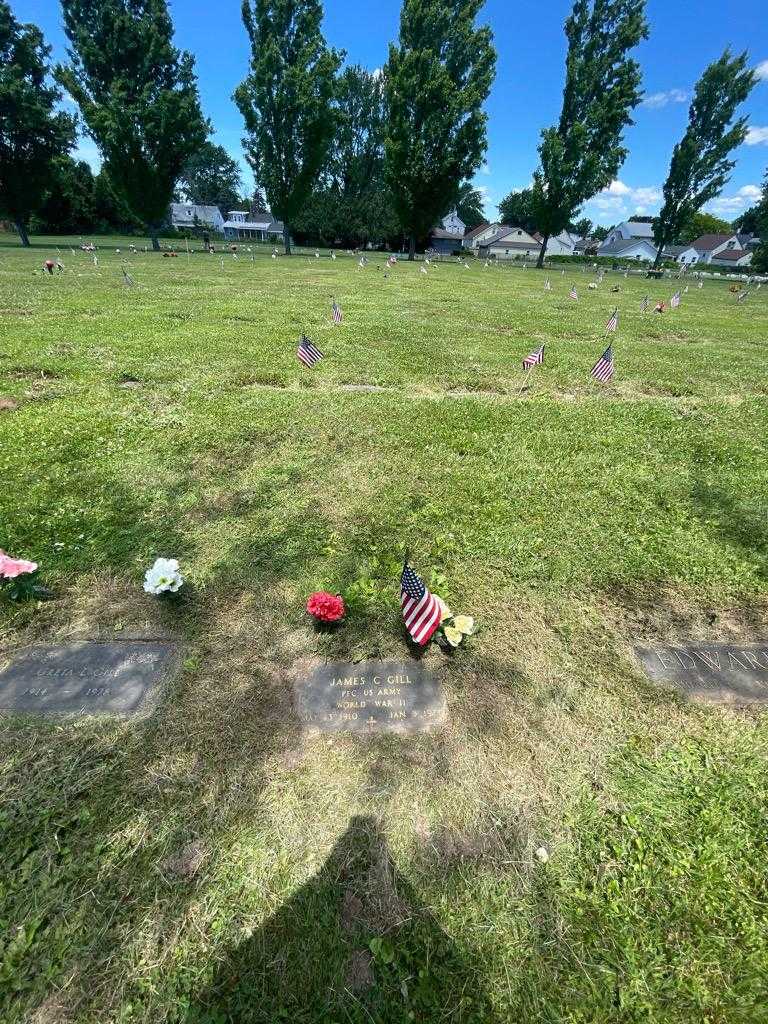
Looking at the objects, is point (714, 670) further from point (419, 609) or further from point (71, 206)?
point (71, 206)

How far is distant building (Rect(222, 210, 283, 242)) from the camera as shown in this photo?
8238cm

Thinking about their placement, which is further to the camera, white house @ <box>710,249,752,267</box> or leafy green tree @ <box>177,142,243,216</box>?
leafy green tree @ <box>177,142,243,216</box>

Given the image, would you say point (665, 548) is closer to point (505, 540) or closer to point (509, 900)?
point (505, 540)

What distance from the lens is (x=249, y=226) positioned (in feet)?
278

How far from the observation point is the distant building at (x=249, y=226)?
Result: 82.4m

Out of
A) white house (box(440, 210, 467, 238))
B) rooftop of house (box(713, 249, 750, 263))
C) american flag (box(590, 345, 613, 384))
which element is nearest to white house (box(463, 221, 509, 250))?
white house (box(440, 210, 467, 238))

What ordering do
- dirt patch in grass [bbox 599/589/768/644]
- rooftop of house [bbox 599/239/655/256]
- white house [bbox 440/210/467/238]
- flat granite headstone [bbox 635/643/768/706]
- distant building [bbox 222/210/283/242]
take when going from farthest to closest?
white house [bbox 440/210/467/238] < distant building [bbox 222/210/283/242] < rooftop of house [bbox 599/239/655/256] < dirt patch in grass [bbox 599/589/768/644] < flat granite headstone [bbox 635/643/768/706]

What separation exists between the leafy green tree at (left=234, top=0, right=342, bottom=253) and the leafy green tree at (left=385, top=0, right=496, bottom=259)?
4.60 meters

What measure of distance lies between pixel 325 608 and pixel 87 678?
1.44m

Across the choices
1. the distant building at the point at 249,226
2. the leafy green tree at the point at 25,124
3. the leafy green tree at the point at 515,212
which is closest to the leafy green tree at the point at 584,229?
the leafy green tree at the point at 515,212

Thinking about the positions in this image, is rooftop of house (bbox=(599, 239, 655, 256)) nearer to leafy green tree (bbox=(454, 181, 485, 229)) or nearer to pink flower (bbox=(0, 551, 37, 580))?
leafy green tree (bbox=(454, 181, 485, 229))

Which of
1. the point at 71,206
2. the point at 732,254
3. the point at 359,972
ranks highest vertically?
the point at 732,254

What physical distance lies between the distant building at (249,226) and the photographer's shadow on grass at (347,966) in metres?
94.7

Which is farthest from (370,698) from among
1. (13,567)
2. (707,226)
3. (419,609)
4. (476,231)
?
(707,226)
